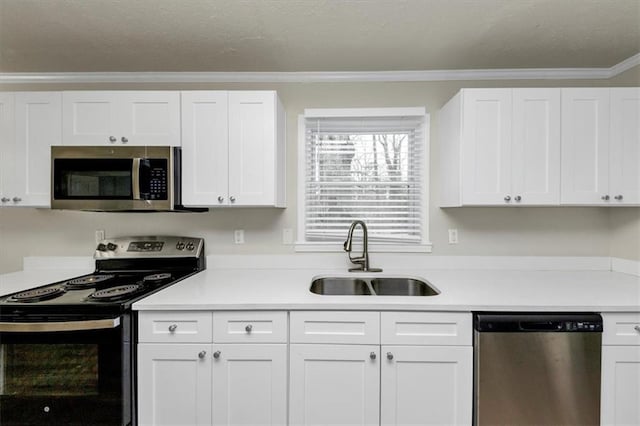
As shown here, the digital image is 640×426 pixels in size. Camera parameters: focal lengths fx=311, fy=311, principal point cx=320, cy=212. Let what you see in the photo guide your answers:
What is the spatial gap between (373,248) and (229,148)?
124 centimetres

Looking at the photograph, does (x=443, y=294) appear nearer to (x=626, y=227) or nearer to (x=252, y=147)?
(x=252, y=147)

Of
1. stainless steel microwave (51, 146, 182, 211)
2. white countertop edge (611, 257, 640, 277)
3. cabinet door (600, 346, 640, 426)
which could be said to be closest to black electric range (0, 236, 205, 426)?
stainless steel microwave (51, 146, 182, 211)

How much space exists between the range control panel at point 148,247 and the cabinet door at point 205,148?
0.41 metres

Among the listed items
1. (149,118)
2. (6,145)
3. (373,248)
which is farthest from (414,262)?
(6,145)

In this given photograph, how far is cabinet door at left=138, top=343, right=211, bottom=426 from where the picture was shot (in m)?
1.54

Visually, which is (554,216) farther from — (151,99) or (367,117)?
(151,99)

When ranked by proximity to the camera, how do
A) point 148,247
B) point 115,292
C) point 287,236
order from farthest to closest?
point 287,236 → point 148,247 → point 115,292

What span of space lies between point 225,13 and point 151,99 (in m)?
0.75

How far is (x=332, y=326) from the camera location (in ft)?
5.11

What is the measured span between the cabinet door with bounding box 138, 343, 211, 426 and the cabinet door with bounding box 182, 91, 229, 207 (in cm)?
88

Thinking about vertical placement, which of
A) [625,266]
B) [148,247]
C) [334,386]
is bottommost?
[334,386]

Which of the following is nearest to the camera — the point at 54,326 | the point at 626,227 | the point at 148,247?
the point at 54,326

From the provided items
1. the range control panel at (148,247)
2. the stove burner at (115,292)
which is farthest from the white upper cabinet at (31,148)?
the stove burner at (115,292)

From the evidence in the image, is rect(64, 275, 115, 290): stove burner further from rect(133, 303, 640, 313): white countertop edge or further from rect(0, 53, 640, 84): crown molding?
rect(0, 53, 640, 84): crown molding
